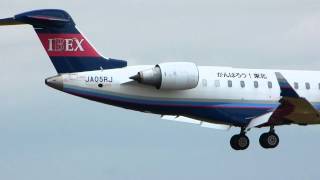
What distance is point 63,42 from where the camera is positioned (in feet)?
191

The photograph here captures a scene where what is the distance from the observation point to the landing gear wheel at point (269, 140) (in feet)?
198

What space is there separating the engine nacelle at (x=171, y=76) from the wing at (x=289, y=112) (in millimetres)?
3761

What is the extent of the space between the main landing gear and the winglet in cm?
194

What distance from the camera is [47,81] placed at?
57.2 meters

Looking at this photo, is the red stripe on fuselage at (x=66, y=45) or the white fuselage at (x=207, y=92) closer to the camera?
the white fuselage at (x=207, y=92)

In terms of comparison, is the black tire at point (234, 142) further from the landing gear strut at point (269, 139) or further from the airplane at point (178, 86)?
the landing gear strut at point (269, 139)

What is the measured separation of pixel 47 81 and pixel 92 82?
6.15 ft

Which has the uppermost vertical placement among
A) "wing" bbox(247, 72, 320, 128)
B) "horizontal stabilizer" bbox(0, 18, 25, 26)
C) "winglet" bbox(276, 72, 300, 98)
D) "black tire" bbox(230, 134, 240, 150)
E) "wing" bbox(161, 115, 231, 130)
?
"horizontal stabilizer" bbox(0, 18, 25, 26)

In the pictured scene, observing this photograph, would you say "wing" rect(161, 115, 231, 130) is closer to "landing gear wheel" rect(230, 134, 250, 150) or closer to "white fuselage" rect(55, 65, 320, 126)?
"landing gear wheel" rect(230, 134, 250, 150)

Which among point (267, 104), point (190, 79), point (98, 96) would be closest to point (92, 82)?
point (98, 96)

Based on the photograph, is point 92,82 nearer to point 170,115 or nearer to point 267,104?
point 170,115

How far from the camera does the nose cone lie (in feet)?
188

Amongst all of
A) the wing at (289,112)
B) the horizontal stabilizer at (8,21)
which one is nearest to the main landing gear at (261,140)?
the wing at (289,112)

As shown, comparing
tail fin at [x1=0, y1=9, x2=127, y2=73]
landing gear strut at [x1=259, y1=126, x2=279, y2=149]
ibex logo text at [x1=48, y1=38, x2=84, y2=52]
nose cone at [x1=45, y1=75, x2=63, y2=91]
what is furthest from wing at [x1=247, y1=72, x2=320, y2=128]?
nose cone at [x1=45, y1=75, x2=63, y2=91]
